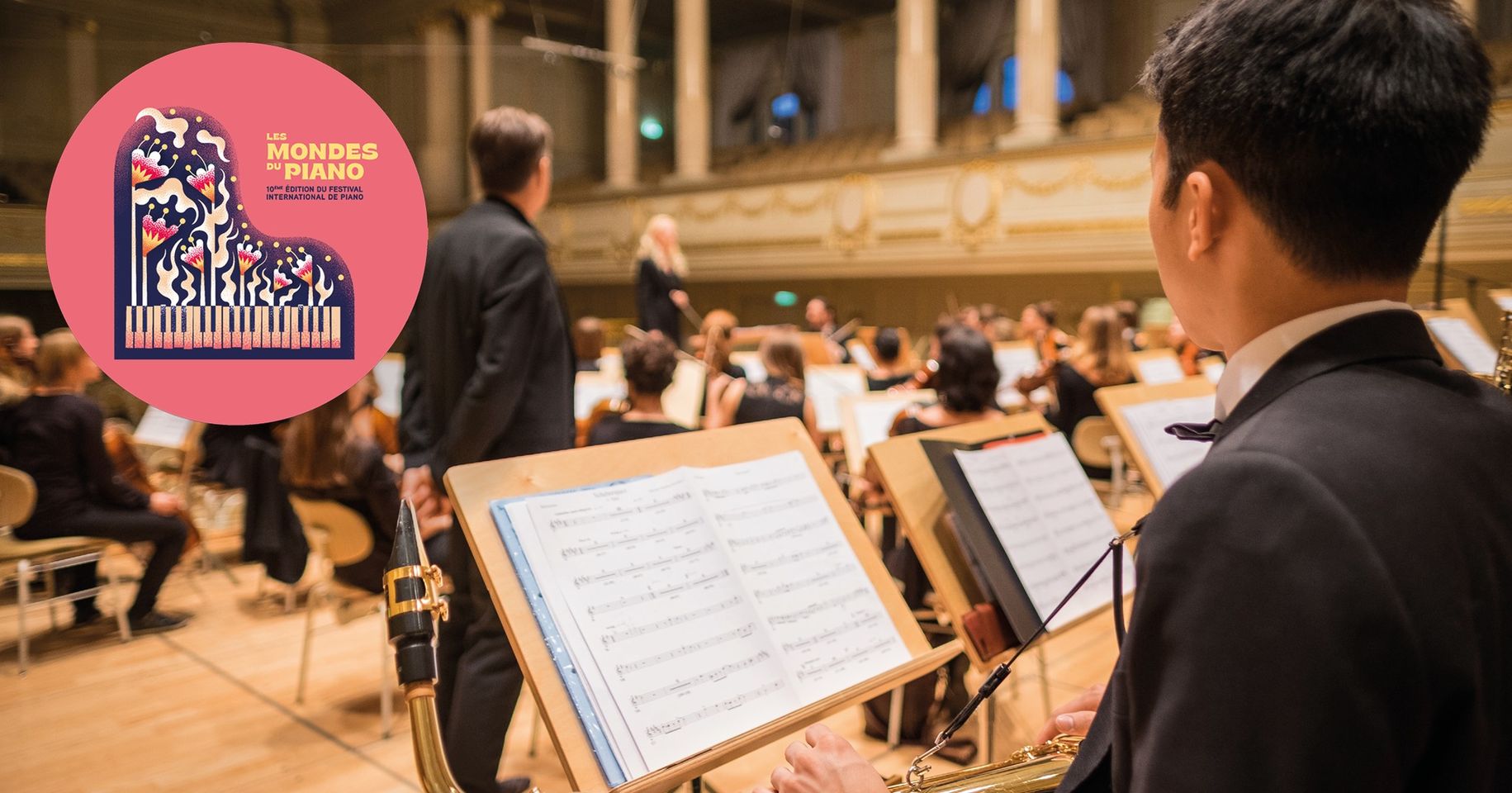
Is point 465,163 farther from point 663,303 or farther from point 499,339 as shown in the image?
point 663,303

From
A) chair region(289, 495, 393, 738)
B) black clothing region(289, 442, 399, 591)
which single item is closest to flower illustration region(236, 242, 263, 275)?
black clothing region(289, 442, 399, 591)

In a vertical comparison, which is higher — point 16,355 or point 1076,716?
point 16,355

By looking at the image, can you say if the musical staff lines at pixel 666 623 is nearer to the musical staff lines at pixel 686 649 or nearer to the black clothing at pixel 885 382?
the musical staff lines at pixel 686 649

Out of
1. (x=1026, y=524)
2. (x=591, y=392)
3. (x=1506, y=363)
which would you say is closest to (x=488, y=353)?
(x=1026, y=524)

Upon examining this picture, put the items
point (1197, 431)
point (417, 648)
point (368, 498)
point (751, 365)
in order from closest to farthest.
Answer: point (1197, 431)
point (417, 648)
point (368, 498)
point (751, 365)

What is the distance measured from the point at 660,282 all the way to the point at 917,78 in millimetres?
5587

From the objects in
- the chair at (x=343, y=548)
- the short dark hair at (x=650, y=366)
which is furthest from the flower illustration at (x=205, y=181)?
the short dark hair at (x=650, y=366)

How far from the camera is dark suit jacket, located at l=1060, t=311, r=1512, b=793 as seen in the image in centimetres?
70

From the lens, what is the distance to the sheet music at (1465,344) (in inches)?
167

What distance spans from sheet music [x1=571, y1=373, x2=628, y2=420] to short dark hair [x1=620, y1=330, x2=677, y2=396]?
1.85m

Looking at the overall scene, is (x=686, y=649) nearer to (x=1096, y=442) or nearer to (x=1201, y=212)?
(x=1201, y=212)

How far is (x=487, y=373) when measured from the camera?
6.97ft

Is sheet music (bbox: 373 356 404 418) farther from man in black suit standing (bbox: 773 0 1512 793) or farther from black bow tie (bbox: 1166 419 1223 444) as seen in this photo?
man in black suit standing (bbox: 773 0 1512 793)

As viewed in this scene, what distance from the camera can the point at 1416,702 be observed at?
72cm
